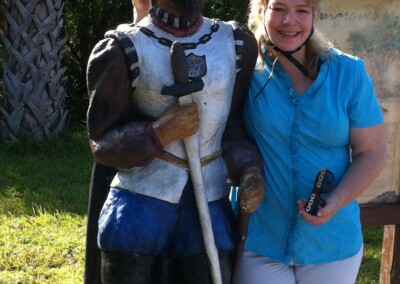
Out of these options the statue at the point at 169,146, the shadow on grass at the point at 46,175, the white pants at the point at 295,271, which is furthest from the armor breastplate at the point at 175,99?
the shadow on grass at the point at 46,175

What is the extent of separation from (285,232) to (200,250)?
0.39 m

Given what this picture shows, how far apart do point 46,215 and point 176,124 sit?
11.1ft

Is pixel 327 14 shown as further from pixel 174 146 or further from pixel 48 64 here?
pixel 48 64

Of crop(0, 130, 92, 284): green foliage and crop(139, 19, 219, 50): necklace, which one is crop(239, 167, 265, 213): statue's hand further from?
crop(0, 130, 92, 284): green foliage

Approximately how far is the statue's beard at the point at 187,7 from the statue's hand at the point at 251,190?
0.55m

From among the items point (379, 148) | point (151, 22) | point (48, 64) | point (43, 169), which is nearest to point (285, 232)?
point (379, 148)

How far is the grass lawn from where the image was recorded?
4754 millimetres

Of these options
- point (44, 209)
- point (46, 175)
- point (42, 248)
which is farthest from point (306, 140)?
point (46, 175)

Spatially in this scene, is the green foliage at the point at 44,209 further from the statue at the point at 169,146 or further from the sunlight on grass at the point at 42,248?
the statue at the point at 169,146

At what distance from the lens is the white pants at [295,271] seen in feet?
9.05

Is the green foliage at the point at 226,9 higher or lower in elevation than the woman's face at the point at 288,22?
higher

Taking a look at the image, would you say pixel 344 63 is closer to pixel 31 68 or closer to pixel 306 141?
pixel 306 141

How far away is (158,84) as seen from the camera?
8.02ft

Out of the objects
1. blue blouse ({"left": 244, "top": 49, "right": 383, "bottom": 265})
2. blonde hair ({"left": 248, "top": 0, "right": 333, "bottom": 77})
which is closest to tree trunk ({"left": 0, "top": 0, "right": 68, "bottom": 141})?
blonde hair ({"left": 248, "top": 0, "right": 333, "bottom": 77})
